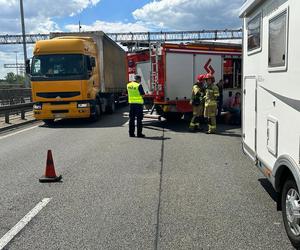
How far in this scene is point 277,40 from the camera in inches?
193

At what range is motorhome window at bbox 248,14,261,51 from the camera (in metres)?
6.01

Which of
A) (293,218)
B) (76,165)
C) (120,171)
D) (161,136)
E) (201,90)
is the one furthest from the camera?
(201,90)

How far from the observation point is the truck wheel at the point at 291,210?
13.9 feet

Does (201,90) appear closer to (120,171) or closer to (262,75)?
(120,171)

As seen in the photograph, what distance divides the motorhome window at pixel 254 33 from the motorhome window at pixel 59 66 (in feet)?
32.8

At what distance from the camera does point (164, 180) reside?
7.17 m

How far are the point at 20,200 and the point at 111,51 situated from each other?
16187mm

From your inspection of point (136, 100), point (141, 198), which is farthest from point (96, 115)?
point (141, 198)

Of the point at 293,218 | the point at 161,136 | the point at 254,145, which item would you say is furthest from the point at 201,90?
the point at 293,218

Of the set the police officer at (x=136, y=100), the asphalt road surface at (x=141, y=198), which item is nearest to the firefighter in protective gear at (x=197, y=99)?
the police officer at (x=136, y=100)

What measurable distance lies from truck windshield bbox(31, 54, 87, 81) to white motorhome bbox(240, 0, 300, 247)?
994 cm

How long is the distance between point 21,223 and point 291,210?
10.4 feet

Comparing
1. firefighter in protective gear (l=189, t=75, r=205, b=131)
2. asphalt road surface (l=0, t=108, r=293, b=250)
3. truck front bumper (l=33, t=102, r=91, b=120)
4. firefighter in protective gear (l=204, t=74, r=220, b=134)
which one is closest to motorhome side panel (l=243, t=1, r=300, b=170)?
asphalt road surface (l=0, t=108, r=293, b=250)

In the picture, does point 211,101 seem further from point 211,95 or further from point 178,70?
point 178,70
